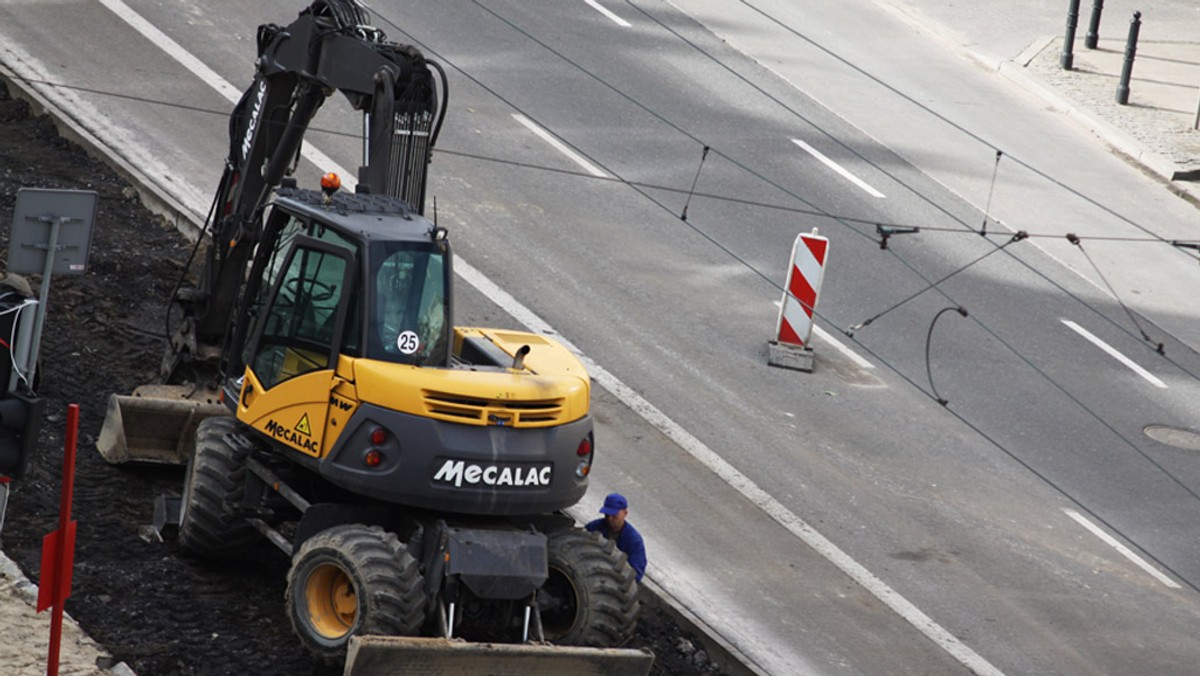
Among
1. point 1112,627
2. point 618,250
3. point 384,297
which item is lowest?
point 1112,627

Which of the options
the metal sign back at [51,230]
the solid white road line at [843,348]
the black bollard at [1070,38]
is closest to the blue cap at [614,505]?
the metal sign back at [51,230]

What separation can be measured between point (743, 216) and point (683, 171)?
1.13 metres

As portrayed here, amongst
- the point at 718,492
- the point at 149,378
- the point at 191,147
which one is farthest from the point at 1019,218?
the point at 149,378

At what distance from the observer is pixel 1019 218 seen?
22453 mm

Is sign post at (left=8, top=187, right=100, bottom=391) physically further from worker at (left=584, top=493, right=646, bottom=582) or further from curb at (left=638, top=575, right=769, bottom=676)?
curb at (left=638, top=575, right=769, bottom=676)

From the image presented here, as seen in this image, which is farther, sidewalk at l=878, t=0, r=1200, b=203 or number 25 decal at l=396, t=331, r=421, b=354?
sidewalk at l=878, t=0, r=1200, b=203

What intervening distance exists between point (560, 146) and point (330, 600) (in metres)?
11.5

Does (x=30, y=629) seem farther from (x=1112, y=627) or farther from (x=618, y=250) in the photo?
(x=618, y=250)

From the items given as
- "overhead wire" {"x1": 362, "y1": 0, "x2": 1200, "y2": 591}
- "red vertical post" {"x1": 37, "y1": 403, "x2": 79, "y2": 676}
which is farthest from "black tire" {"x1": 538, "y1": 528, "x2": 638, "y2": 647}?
"overhead wire" {"x1": 362, "y1": 0, "x2": 1200, "y2": 591}

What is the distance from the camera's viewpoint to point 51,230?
34.0 ft

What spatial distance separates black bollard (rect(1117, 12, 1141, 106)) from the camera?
1029 inches

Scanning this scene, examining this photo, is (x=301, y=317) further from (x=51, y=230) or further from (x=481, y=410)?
(x=51, y=230)

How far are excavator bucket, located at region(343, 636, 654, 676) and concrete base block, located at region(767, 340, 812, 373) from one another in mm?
7679

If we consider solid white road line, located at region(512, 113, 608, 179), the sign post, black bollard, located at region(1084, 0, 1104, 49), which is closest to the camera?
the sign post
